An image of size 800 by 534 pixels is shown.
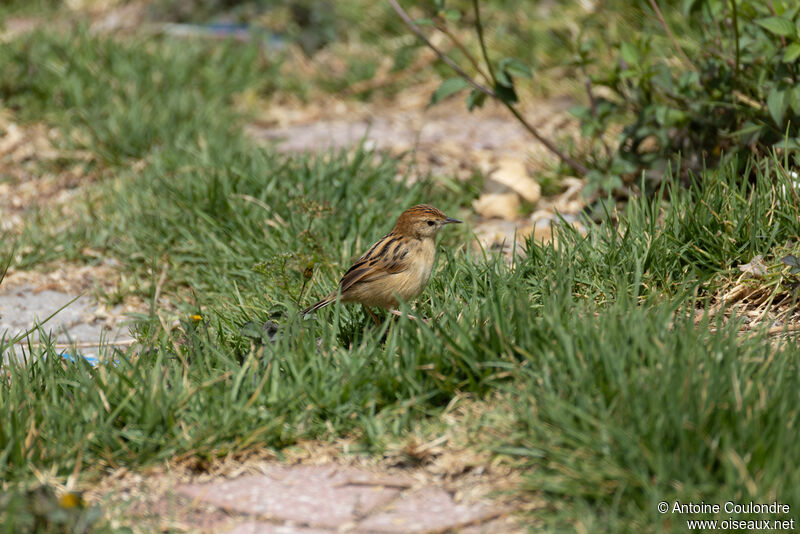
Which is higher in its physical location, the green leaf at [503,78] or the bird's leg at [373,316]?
the green leaf at [503,78]

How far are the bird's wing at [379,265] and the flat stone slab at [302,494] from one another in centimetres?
127

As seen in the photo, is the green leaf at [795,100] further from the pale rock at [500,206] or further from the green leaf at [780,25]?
the pale rock at [500,206]

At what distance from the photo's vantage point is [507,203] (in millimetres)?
6676

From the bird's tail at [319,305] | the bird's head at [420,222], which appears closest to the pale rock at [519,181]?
the bird's head at [420,222]

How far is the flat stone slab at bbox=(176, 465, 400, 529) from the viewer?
330cm

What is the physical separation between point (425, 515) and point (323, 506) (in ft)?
1.28

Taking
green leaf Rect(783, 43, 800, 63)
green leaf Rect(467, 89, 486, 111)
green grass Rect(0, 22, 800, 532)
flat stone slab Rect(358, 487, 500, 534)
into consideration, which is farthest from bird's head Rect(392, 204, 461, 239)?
green leaf Rect(783, 43, 800, 63)

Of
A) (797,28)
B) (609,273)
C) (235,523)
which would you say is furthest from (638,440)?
(797,28)

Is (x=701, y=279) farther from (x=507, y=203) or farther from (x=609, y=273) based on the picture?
(x=507, y=203)

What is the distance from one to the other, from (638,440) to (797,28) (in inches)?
117

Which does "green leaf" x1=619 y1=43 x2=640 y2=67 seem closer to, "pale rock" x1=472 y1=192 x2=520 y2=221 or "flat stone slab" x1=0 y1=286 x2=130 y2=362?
"pale rock" x1=472 y1=192 x2=520 y2=221

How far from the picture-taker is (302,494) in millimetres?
3430

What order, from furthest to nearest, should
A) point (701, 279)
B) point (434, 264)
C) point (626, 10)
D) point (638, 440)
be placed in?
point (626, 10) < point (434, 264) < point (701, 279) < point (638, 440)

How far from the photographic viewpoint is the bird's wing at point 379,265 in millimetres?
4625
